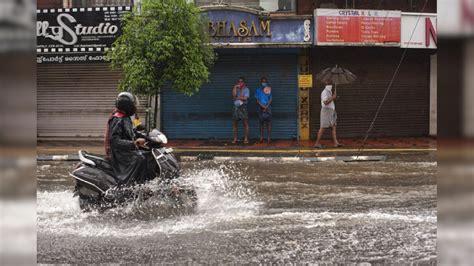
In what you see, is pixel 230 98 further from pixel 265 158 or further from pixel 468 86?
pixel 468 86

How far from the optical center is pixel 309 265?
194 inches

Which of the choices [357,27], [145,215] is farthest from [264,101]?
[145,215]

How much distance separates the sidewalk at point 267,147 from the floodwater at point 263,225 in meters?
4.06

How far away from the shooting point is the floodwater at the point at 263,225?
17.6 feet

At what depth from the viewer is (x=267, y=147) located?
15219 mm

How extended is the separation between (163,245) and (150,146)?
1731mm

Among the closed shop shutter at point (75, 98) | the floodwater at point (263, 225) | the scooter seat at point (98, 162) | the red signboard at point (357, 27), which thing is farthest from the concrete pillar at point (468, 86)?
the closed shop shutter at point (75, 98)

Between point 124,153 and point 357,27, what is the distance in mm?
11016

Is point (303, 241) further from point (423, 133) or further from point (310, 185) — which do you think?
point (423, 133)

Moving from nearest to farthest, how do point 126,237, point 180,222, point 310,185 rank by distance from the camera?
1. point 126,237
2. point 180,222
3. point 310,185

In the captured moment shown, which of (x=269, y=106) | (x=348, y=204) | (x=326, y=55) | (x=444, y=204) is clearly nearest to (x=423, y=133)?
(x=326, y=55)

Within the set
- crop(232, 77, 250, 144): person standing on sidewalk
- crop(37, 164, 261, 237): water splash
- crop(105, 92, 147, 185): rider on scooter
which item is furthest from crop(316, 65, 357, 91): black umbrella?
crop(105, 92, 147, 185): rider on scooter

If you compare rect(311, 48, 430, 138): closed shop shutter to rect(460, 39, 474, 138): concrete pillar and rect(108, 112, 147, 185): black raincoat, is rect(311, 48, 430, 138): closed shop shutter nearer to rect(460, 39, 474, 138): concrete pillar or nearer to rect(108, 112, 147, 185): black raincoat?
rect(108, 112, 147, 185): black raincoat

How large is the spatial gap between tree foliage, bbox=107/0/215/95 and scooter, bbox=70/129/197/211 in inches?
259
